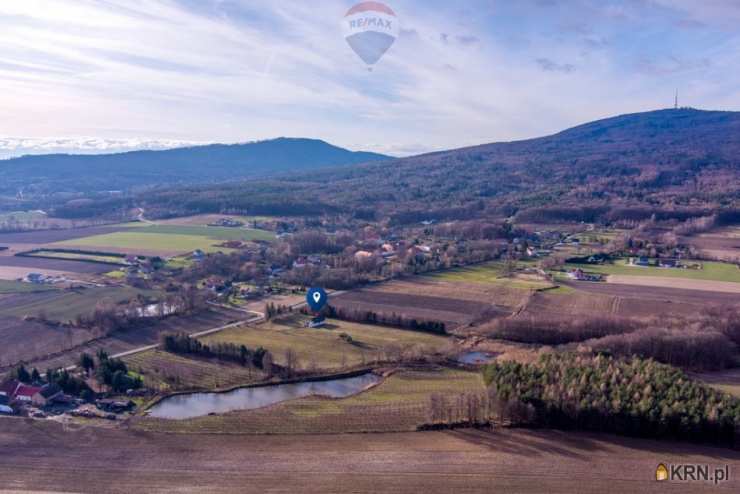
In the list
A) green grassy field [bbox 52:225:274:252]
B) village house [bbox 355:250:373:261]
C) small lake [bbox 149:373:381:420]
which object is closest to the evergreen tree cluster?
small lake [bbox 149:373:381:420]

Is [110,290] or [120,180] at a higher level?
[120,180]

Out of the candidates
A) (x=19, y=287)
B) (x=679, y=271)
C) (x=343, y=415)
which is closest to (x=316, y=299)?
(x=343, y=415)

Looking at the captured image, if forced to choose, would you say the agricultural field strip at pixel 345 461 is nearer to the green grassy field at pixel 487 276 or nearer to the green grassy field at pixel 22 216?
the green grassy field at pixel 487 276

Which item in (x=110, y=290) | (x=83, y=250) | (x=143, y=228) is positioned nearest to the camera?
(x=110, y=290)

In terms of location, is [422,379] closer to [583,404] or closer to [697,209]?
[583,404]

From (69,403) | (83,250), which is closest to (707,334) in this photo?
(69,403)

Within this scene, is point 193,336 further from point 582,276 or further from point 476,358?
point 582,276

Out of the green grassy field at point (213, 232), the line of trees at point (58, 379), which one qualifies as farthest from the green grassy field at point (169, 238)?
the line of trees at point (58, 379)
